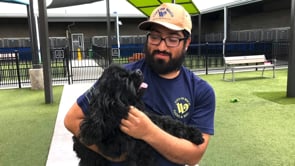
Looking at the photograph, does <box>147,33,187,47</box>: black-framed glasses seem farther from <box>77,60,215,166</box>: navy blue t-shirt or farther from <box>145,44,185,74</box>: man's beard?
<box>77,60,215,166</box>: navy blue t-shirt

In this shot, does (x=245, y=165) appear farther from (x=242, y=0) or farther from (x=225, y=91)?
(x=242, y=0)

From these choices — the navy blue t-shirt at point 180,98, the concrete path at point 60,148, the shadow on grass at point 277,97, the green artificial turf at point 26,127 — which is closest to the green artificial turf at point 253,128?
the shadow on grass at point 277,97

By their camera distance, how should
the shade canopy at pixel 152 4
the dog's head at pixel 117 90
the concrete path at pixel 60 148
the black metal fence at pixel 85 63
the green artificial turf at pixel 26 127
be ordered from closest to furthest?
the dog's head at pixel 117 90, the concrete path at pixel 60 148, the green artificial turf at pixel 26 127, the black metal fence at pixel 85 63, the shade canopy at pixel 152 4

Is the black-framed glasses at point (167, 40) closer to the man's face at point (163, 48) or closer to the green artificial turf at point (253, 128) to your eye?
the man's face at point (163, 48)

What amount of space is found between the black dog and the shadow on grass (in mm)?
7283

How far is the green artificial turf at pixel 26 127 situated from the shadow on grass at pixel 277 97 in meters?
5.73

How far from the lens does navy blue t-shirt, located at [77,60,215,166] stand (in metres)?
1.62

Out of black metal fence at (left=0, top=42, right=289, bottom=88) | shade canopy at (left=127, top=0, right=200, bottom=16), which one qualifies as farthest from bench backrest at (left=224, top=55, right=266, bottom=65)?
shade canopy at (left=127, top=0, right=200, bottom=16)

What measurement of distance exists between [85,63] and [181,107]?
17050 mm

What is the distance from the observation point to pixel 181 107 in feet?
5.40

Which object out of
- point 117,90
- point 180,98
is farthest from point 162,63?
point 117,90

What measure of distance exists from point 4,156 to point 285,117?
5562 millimetres

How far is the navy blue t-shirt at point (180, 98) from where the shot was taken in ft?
5.33

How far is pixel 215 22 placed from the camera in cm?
3456
